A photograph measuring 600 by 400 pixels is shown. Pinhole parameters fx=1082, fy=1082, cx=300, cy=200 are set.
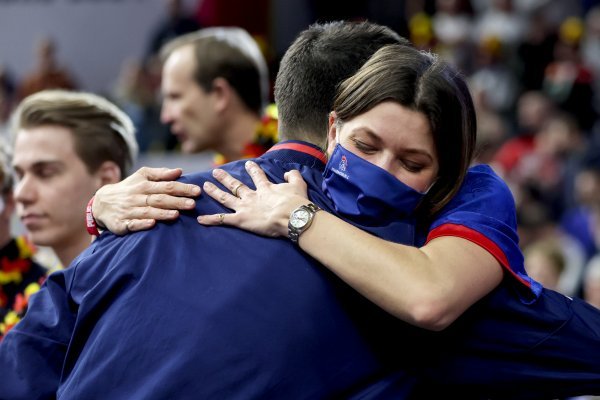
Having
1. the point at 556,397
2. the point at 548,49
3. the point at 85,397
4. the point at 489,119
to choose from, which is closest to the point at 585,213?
the point at 489,119

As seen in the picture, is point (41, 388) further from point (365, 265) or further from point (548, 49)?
point (548, 49)

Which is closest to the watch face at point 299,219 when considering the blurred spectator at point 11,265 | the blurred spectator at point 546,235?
the blurred spectator at point 11,265

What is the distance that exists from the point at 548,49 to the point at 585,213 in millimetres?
2980

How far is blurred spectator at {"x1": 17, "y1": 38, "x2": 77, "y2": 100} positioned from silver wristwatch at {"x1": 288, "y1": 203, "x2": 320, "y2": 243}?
8.51 meters

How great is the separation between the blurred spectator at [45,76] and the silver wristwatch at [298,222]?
851 centimetres

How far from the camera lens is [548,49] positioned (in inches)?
405

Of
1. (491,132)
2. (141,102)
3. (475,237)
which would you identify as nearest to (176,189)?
(475,237)

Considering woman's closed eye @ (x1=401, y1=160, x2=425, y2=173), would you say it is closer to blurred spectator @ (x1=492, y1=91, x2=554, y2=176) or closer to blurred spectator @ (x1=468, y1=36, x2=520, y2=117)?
blurred spectator @ (x1=492, y1=91, x2=554, y2=176)

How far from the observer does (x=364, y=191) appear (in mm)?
2256

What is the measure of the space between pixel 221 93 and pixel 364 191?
2.71 metres

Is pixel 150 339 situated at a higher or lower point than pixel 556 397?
higher

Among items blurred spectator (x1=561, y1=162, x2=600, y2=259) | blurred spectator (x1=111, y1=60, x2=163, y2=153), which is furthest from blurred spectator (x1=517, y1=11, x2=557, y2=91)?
blurred spectator (x1=111, y1=60, x2=163, y2=153)

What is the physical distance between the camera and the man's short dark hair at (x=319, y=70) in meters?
2.45

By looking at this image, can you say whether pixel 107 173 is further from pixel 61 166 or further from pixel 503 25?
pixel 503 25
